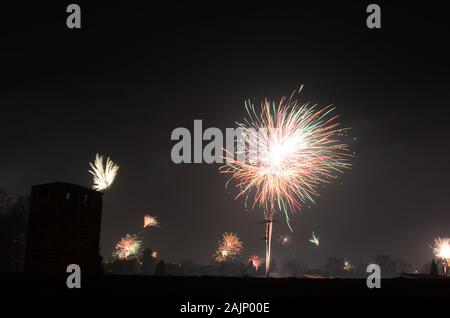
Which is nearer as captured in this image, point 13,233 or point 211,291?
point 211,291

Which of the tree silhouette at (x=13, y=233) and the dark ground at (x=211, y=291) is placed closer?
the dark ground at (x=211, y=291)

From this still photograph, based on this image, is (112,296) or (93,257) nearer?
(112,296)

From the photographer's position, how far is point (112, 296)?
37.0 ft

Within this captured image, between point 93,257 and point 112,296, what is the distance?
332cm

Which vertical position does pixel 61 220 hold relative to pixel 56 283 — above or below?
above

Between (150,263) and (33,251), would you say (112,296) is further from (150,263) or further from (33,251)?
(150,263)

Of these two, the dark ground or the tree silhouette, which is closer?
the dark ground

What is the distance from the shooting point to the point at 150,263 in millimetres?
134625
